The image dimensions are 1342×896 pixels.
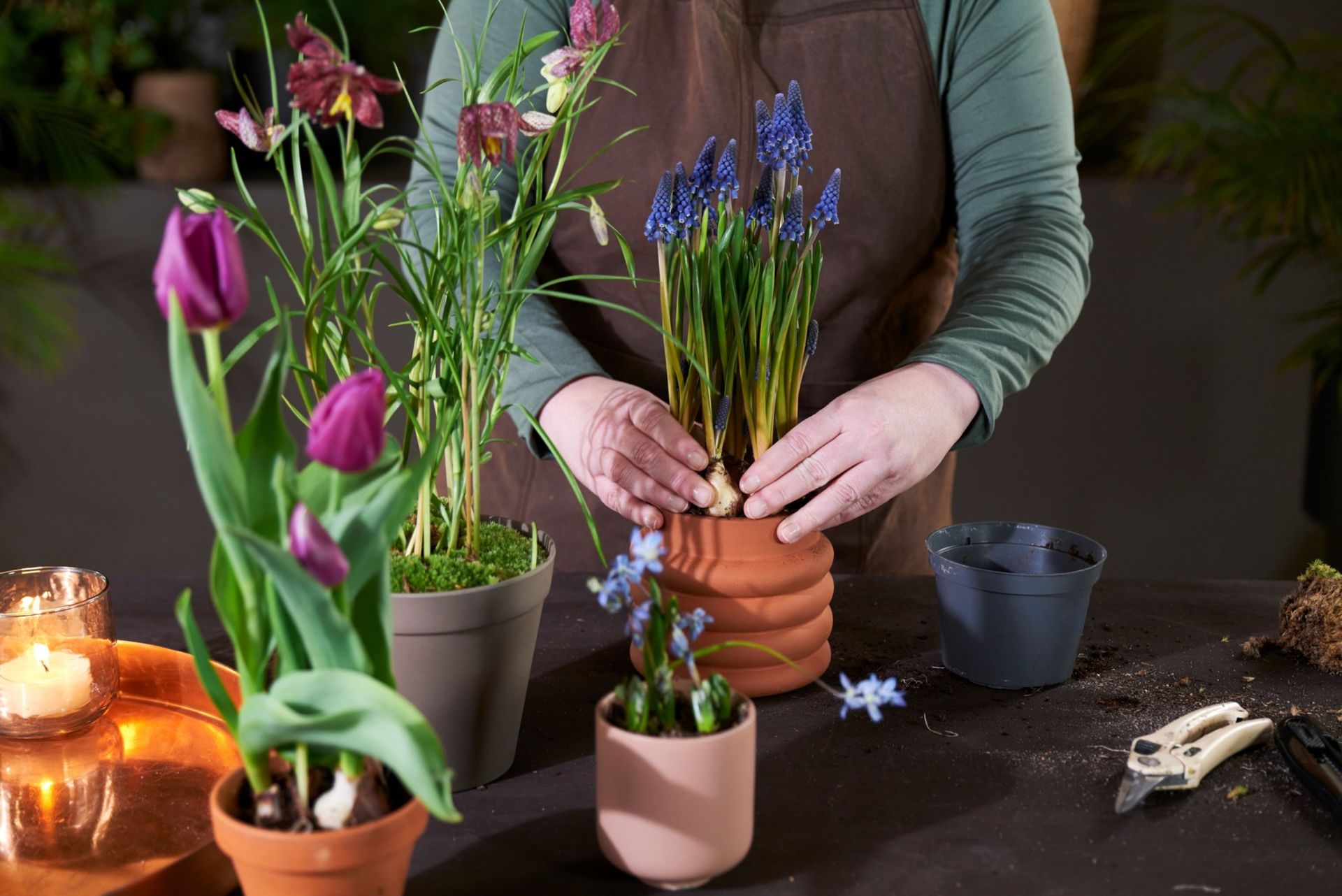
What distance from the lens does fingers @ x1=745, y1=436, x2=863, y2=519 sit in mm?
897

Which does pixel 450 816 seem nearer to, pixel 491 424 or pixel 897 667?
pixel 491 424

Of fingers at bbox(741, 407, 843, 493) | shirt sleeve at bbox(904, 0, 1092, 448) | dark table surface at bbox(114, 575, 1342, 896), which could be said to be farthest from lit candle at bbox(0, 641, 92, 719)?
shirt sleeve at bbox(904, 0, 1092, 448)

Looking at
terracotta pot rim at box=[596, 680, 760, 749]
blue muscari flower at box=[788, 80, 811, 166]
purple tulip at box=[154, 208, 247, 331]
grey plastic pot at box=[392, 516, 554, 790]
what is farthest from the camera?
blue muscari flower at box=[788, 80, 811, 166]

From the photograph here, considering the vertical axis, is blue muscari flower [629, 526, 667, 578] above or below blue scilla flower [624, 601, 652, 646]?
above

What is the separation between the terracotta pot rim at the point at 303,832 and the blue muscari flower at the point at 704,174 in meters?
0.49

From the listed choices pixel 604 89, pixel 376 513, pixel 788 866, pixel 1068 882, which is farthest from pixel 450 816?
pixel 604 89

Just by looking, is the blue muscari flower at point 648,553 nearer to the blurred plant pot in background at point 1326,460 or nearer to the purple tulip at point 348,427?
the purple tulip at point 348,427

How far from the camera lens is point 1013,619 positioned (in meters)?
0.90

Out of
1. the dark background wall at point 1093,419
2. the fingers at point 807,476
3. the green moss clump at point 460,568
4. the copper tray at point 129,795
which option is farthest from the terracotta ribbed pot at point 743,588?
the dark background wall at point 1093,419

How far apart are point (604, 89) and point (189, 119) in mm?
1294

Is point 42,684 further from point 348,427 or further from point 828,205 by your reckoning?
point 828,205

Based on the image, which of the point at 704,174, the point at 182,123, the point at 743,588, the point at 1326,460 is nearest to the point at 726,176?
the point at 704,174

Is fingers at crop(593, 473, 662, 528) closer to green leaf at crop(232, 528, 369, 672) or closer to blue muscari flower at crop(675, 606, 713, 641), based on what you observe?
blue muscari flower at crop(675, 606, 713, 641)

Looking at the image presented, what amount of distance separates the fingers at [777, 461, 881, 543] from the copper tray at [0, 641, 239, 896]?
0.41 m
